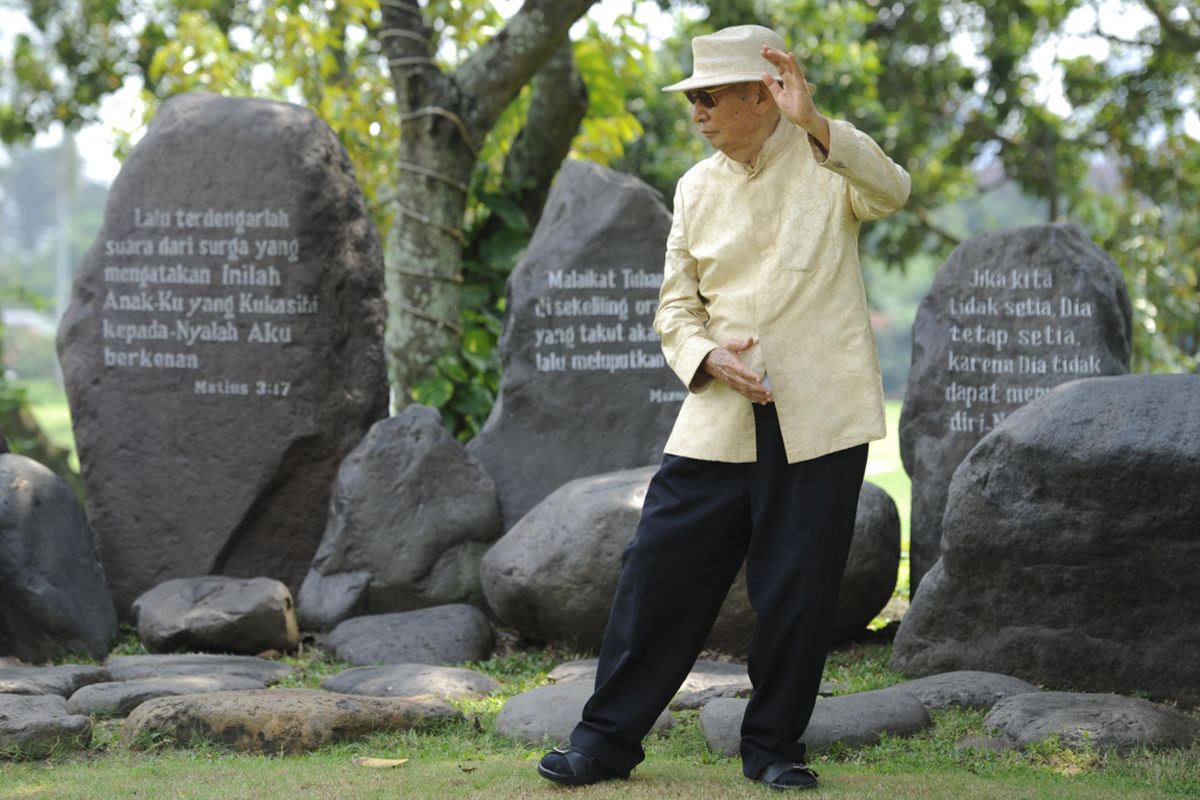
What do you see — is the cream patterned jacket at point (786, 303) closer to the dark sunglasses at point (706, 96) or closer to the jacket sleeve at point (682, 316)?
the jacket sleeve at point (682, 316)

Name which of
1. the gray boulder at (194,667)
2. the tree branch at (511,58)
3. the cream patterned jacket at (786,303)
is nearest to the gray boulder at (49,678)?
the gray boulder at (194,667)

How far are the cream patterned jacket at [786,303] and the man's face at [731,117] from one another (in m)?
0.09

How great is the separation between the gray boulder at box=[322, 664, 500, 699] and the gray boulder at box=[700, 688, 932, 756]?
48.2 inches

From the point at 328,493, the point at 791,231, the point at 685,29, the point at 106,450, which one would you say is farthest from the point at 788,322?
the point at 685,29

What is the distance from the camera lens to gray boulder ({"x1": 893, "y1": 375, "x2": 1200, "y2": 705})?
203 inches

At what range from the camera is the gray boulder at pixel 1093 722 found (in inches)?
179

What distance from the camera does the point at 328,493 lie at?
757 centimetres

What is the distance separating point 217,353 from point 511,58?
3.28 meters

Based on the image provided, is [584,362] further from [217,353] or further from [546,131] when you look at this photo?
[546,131]

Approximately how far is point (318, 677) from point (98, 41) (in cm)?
1013

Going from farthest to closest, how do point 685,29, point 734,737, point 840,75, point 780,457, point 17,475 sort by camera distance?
1. point 685,29
2. point 840,75
3. point 17,475
4. point 734,737
5. point 780,457

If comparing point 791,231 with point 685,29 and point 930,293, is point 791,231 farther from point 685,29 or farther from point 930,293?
point 685,29

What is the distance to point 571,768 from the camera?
4.05 m

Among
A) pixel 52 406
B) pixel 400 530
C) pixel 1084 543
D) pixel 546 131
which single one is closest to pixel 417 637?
pixel 400 530
